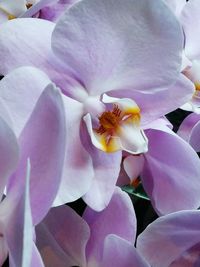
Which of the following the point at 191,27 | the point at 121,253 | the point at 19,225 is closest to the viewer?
the point at 19,225

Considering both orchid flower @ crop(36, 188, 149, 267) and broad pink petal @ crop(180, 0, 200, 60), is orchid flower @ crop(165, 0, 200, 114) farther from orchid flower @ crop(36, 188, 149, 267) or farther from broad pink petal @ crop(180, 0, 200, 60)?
orchid flower @ crop(36, 188, 149, 267)

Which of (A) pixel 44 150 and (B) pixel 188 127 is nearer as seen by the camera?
(A) pixel 44 150

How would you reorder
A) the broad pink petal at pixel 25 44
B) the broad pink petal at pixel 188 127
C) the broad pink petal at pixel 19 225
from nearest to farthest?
the broad pink petal at pixel 19 225 < the broad pink petal at pixel 25 44 < the broad pink petal at pixel 188 127

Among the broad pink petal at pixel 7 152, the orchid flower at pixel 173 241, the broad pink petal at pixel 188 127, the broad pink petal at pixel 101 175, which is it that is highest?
the broad pink petal at pixel 7 152

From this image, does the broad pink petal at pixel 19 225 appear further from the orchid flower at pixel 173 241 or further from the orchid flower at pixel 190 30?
the orchid flower at pixel 190 30

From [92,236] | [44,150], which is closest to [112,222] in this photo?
[92,236]

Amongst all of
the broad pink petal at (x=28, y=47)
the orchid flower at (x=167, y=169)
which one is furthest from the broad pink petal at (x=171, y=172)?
the broad pink petal at (x=28, y=47)

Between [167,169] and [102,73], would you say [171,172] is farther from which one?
[102,73]

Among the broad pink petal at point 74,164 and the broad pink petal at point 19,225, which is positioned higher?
the broad pink petal at point 19,225
